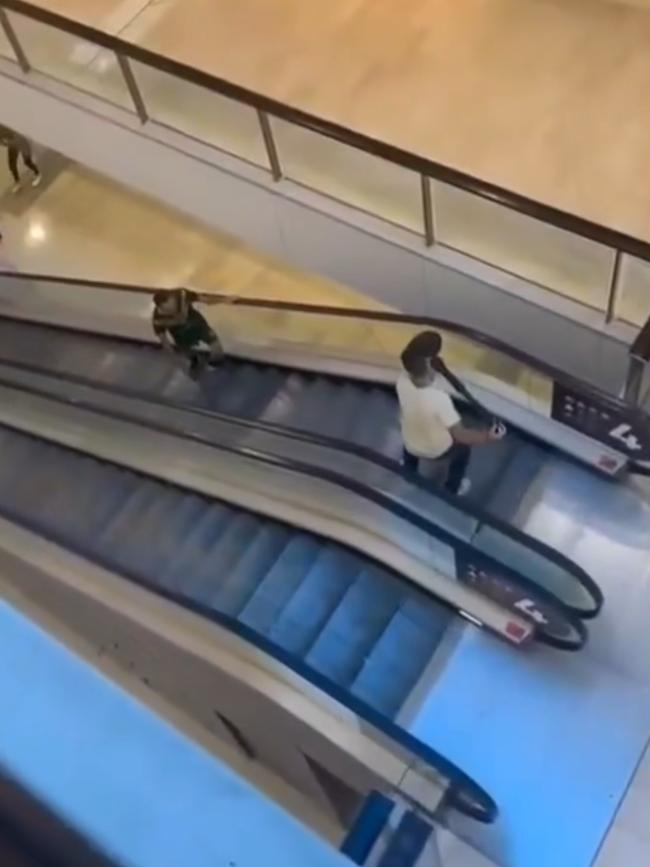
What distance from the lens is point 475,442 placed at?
5.27 m

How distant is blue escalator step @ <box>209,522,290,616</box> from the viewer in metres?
5.88

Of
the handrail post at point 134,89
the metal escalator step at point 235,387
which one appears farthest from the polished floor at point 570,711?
the handrail post at point 134,89

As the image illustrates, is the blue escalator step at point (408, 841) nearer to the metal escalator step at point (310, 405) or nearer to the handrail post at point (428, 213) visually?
the metal escalator step at point (310, 405)

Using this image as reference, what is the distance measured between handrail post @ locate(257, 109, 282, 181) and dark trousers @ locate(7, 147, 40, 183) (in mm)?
4971

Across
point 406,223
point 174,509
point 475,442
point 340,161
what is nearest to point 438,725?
point 475,442

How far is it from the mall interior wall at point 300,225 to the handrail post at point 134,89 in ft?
0.20

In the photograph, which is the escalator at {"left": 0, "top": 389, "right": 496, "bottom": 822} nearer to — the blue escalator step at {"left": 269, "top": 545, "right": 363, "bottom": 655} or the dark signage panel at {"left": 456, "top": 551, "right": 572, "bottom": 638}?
the blue escalator step at {"left": 269, "top": 545, "right": 363, "bottom": 655}

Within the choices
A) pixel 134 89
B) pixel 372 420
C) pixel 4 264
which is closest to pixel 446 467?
pixel 372 420

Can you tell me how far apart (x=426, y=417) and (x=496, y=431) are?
40 centimetres

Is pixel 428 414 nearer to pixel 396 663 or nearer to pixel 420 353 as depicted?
pixel 420 353

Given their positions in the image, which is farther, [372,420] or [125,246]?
[125,246]

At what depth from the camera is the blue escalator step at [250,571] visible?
5.88m

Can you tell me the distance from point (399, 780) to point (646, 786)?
1.17 meters

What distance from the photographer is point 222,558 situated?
6117 mm
